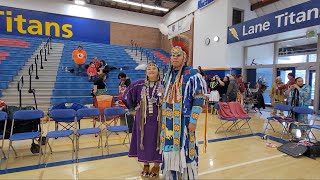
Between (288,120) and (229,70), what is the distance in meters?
4.91

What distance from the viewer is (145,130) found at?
259 cm

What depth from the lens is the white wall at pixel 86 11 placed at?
40.8 feet

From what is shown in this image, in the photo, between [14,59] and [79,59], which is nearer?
[79,59]

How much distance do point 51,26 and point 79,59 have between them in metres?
5.19

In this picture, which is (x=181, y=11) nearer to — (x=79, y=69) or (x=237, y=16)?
(x=237, y=16)

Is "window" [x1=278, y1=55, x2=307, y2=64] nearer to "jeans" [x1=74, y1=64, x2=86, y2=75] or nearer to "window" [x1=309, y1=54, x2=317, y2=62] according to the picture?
"window" [x1=309, y1=54, x2=317, y2=62]

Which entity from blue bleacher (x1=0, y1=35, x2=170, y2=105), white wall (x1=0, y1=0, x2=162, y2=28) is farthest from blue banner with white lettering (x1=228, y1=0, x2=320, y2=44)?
white wall (x1=0, y1=0, x2=162, y2=28)

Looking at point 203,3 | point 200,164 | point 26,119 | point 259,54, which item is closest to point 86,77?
point 26,119

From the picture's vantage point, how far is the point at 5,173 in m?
2.83

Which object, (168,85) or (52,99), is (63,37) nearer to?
(52,99)

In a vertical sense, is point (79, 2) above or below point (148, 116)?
above

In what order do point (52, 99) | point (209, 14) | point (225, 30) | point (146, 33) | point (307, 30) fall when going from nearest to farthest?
point (307, 30) < point (52, 99) < point (225, 30) < point (209, 14) < point (146, 33)

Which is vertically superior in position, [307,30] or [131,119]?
[307,30]

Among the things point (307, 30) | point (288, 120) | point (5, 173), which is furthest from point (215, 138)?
point (307, 30)
